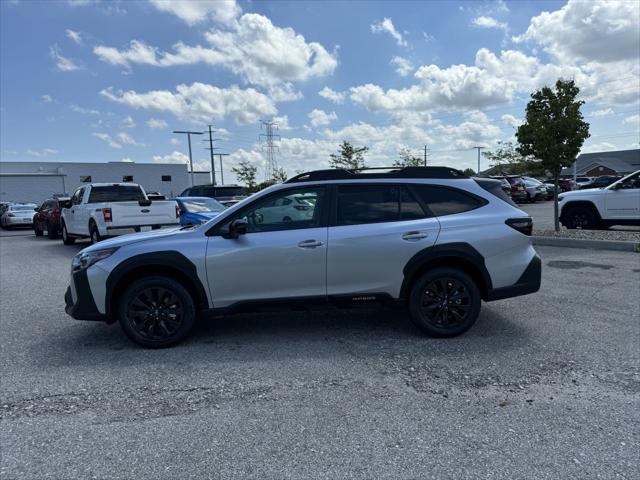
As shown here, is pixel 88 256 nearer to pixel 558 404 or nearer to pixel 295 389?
pixel 295 389

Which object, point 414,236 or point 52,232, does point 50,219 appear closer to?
point 52,232

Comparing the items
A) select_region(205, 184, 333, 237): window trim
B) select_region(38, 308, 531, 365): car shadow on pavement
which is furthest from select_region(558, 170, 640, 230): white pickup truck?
select_region(205, 184, 333, 237): window trim

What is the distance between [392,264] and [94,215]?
9925mm

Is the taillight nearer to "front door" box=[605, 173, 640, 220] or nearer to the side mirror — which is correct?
the side mirror

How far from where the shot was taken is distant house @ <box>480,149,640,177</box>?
82812mm

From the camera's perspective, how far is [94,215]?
475 inches

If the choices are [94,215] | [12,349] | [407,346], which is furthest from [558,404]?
[94,215]

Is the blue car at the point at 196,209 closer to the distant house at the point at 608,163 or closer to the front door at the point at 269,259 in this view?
the front door at the point at 269,259

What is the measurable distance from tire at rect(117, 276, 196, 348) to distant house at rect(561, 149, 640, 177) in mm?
87806

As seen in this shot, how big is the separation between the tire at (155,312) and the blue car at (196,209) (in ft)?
25.3

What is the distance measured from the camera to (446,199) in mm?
4969

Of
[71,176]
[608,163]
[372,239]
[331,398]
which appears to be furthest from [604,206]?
[608,163]

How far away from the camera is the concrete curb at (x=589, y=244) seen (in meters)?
9.63

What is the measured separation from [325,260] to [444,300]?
1.32 metres
